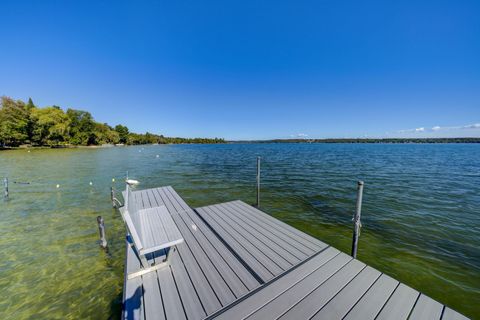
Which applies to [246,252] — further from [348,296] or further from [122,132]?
[122,132]

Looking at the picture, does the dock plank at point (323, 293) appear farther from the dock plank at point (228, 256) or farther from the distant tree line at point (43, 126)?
the distant tree line at point (43, 126)

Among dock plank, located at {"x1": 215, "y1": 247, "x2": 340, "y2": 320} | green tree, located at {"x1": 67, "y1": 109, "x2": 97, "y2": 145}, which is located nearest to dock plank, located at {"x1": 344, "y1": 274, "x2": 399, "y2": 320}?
dock plank, located at {"x1": 215, "y1": 247, "x2": 340, "y2": 320}

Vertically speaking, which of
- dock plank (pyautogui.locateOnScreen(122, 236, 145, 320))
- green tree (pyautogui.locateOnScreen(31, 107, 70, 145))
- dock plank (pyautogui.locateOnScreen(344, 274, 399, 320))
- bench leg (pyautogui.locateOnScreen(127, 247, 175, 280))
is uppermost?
green tree (pyautogui.locateOnScreen(31, 107, 70, 145))

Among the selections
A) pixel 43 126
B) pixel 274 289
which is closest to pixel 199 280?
pixel 274 289

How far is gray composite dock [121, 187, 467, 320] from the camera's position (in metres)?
2.45

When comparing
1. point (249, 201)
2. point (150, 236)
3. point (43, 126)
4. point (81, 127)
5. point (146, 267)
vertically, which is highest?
point (81, 127)

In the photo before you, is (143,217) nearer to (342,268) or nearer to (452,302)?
(342,268)

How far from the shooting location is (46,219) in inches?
277

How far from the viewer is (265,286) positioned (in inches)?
115

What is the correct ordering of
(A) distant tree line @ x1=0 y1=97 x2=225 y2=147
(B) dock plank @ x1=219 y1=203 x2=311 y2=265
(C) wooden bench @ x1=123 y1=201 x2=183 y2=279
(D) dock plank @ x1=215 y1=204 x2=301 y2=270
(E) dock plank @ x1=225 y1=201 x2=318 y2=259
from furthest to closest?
(A) distant tree line @ x1=0 y1=97 x2=225 y2=147 → (E) dock plank @ x1=225 y1=201 x2=318 y2=259 → (B) dock plank @ x1=219 y1=203 x2=311 y2=265 → (D) dock plank @ x1=215 y1=204 x2=301 y2=270 → (C) wooden bench @ x1=123 y1=201 x2=183 y2=279

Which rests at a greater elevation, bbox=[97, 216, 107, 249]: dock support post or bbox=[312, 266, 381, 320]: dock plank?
bbox=[312, 266, 381, 320]: dock plank

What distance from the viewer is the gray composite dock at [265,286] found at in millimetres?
2453

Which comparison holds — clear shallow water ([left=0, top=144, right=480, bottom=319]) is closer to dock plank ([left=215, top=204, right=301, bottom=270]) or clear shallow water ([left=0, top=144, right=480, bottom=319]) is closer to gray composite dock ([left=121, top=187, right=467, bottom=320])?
gray composite dock ([left=121, top=187, right=467, bottom=320])

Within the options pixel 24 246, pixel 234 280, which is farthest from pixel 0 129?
pixel 234 280
